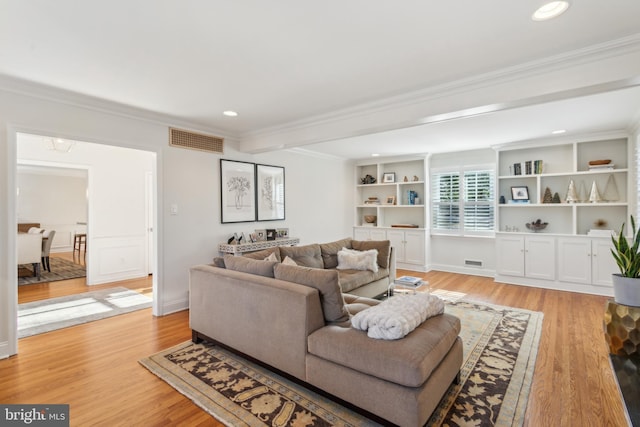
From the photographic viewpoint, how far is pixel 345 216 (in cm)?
730

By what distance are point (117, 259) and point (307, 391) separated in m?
5.10

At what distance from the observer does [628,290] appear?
2.47m

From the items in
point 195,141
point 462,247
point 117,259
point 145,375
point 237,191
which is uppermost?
point 195,141

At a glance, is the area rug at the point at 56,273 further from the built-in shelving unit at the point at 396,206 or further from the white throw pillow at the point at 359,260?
the built-in shelving unit at the point at 396,206

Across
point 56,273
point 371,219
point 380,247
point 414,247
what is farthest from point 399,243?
point 56,273

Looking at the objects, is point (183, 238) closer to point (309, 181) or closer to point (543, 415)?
point (309, 181)

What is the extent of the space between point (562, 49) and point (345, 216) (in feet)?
17.6

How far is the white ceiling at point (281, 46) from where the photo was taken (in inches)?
70.2

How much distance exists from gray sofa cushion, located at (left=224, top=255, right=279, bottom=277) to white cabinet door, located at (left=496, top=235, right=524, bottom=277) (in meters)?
4.60

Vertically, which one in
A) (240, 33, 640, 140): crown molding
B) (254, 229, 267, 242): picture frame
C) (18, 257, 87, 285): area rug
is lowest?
(18, 257, 87, 285): area rug

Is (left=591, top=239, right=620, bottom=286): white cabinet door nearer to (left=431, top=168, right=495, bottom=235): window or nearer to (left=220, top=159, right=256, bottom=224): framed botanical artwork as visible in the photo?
(left=431, top=168, right=495, bottom=235): window

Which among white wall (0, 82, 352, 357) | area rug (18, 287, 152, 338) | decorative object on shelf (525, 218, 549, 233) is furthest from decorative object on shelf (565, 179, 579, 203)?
area rug (18, 287, 152, 338)

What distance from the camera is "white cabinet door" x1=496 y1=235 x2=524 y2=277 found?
211 inches

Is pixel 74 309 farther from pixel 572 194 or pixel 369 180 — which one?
pixel 572 194
